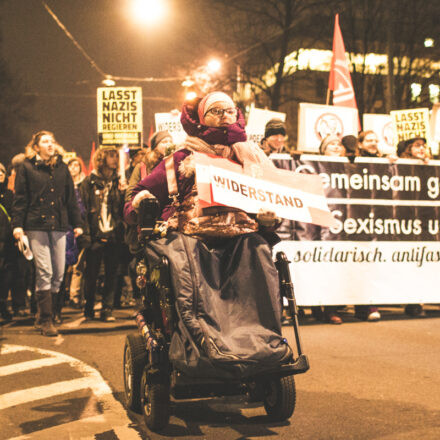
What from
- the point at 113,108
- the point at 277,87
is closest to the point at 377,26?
the point at 277,87

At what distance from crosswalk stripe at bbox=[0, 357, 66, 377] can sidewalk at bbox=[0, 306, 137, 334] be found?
1.68m

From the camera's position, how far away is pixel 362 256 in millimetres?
8438

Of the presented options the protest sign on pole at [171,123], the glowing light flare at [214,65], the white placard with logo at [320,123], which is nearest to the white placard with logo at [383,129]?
the white placard with logo at [320,123]

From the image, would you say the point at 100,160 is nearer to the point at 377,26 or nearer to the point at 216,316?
the point at 216,316

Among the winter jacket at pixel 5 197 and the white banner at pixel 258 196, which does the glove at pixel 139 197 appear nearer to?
the white banner at pixel 258 196

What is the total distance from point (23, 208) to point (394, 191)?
4590 mm

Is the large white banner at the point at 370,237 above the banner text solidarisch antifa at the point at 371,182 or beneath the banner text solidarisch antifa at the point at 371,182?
beneath

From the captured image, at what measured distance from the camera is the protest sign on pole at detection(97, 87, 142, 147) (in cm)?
1310

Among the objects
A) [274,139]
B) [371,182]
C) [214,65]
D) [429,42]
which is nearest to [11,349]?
[274,139]

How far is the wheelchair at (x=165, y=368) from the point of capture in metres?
3.69

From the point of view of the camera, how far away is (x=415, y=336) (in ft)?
23.5

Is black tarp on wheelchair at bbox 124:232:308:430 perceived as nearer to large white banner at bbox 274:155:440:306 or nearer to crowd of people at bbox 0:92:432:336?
crowd of people at bbox 0:92:432:336

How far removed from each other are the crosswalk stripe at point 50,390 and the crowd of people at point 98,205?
2.51ft

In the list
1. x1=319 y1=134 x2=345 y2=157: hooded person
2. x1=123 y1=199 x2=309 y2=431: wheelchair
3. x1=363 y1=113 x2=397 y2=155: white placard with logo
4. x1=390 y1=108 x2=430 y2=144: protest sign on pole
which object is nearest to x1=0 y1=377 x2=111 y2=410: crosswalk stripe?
x1=123 y1=199 x2=309 y2=431: wheelchair
